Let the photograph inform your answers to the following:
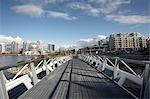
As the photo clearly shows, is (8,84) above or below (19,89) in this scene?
above

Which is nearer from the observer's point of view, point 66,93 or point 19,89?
point 66,93

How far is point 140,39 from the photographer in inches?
7224

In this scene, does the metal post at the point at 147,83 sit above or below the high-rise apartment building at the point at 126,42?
below

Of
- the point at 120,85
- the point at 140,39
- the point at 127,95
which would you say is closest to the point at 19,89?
the point at 120,85

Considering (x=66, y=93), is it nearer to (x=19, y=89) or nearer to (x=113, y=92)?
(x=113, y=92)

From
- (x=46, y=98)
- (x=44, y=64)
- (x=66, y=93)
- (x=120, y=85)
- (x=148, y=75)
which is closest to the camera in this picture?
(x=148, y=75)

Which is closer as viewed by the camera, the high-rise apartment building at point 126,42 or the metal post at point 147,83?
the metal post at point 147,83

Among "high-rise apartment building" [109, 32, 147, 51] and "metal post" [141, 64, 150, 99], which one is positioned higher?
"high-rise apartment building" [109, 32, 147, 51]

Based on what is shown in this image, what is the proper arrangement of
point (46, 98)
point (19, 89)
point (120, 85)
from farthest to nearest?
point (19, 89)
point (120, 85)
point (46, 98)

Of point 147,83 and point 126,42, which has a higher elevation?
point 126,42

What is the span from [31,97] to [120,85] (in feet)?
10.9

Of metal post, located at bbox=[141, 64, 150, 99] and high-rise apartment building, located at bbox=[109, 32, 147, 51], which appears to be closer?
metal post, located at bbox=[141, 64, 150, 99]

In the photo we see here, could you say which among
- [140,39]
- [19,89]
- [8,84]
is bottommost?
[19,89]

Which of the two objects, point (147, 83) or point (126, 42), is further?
point (126, 42)
